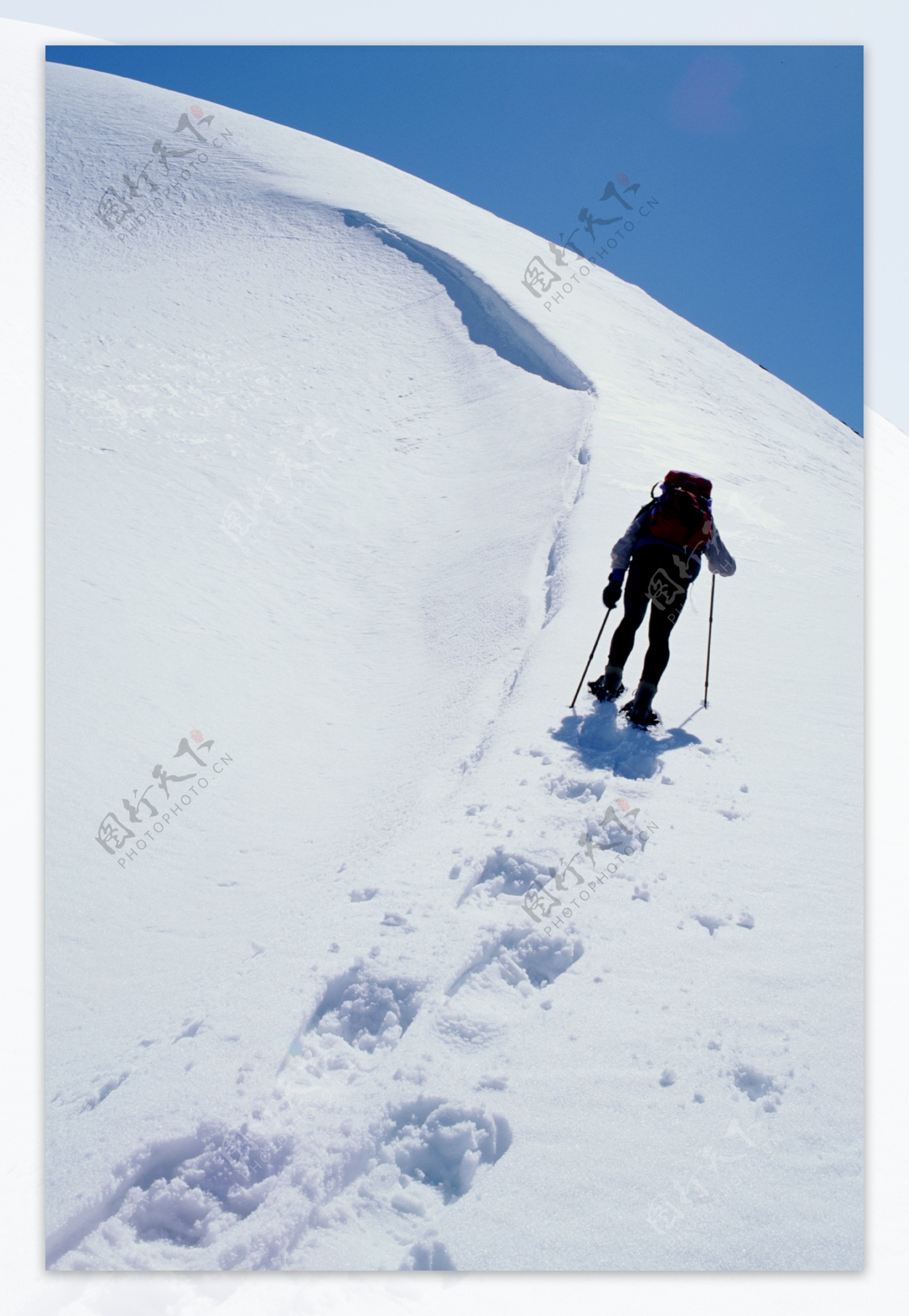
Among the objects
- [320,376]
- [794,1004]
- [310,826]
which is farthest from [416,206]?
[794,1004]

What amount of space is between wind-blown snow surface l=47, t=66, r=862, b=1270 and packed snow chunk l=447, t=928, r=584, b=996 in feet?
0.04

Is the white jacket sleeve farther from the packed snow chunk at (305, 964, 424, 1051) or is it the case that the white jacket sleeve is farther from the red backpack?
the packed snow chunk at (305, 964, 424, 1051)

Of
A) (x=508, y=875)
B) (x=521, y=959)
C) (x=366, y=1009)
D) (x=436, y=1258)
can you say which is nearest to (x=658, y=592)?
(x=508, y=875)

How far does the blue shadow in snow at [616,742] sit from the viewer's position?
14.2 feet

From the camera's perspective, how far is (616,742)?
14.9 feet

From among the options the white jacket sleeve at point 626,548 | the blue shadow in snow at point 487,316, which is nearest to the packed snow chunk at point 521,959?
the white jacket sleeve at point 626,548

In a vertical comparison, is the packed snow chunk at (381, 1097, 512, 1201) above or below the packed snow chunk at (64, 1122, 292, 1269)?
above

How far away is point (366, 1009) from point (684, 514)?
9.74ft

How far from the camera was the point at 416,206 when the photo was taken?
18656 mm

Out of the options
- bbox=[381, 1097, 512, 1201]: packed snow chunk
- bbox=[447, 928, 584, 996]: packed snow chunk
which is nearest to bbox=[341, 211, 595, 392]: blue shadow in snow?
bbox=[447, 928, 584, 996]: packed snow chunk

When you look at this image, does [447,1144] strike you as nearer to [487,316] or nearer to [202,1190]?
[202,1190]

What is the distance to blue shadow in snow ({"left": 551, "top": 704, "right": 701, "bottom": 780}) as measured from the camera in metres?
4.33

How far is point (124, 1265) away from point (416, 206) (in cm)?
1975

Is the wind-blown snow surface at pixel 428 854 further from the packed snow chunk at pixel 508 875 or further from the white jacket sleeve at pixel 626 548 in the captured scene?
the white jacket sleeve at pixel 626 548
